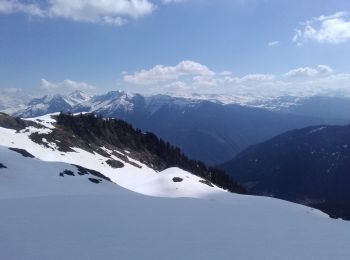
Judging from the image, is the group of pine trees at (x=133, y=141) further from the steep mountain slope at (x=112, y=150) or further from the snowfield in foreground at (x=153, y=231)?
the snowfield in foreground at (x=153, y=231)

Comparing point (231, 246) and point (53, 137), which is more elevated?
point (53, 137)

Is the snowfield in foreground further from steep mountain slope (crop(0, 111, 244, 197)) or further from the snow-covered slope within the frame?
the snow-covered slope

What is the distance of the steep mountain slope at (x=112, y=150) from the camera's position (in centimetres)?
6888

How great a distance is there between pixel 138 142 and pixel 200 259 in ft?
387

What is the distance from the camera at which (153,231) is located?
918 inches

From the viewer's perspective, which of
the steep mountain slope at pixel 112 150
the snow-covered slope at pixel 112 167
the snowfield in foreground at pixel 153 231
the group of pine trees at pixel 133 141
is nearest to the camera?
the snowfield in foreground at pixel 153 231

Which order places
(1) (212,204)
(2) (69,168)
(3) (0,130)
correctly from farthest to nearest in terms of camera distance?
(3) (0,130) < (2) (69,168) < (1) (212,204)

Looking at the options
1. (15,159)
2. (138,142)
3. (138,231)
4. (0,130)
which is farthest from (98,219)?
(138,142)

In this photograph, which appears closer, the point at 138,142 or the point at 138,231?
the point at 138,231

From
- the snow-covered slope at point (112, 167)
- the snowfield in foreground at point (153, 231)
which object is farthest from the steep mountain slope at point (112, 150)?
the snowfield in foreground at point (153, 231)

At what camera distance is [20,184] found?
4097cm

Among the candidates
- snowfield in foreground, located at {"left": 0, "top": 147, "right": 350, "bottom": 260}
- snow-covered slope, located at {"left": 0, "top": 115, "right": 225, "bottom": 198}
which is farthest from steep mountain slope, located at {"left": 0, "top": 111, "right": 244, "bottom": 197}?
snowfield in foreground, located at {"left": 0, "top": 147, "right": 350, "bottom": 260}

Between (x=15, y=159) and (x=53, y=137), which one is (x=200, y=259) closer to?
(x=15, y=159)

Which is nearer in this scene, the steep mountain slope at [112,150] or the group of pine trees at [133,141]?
the steep mountain slope at [112,150]
